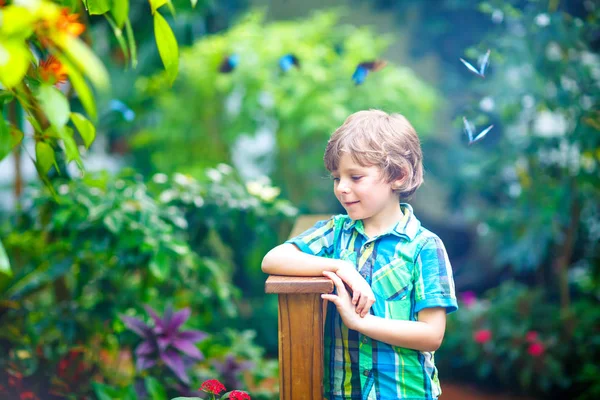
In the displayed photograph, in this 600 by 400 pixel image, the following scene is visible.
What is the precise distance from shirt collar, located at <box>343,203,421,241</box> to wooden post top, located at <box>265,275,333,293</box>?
212 mm

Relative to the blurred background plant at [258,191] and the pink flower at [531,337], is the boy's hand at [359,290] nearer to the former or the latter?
the blurred background plant at [258,191]

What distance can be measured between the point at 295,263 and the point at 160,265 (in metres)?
0.93

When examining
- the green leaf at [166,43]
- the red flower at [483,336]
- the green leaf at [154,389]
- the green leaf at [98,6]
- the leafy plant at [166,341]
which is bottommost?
the red flower at [483,336]

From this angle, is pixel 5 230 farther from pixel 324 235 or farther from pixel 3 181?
pixel 3 181

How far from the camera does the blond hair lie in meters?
1.42

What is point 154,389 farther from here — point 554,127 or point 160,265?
point 554,127

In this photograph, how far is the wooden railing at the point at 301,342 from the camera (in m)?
1.41

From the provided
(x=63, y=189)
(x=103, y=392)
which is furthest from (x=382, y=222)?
(x=63, y=189)

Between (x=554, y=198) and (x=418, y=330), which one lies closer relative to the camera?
(x=418, y=330)

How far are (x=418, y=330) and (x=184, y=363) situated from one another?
3.93 feet

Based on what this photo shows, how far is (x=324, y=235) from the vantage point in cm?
157

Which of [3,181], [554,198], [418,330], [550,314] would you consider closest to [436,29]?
[554,198]

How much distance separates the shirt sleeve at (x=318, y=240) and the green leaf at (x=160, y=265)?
32.3 inches

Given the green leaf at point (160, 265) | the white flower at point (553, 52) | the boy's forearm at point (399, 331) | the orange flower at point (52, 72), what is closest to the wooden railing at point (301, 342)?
the boy's forearm at point (399, 331)
